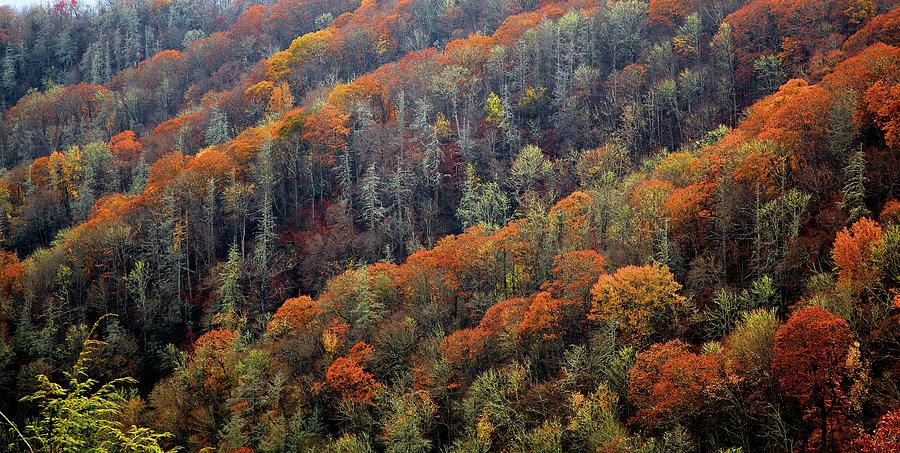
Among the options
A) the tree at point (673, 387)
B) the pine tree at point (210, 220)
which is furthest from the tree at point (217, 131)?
the tree at point (673, 387)

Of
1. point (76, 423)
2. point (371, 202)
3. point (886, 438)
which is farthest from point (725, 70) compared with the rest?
point (76, 423)

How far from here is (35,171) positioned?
411ft

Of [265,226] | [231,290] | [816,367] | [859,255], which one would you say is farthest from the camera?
[265,226]

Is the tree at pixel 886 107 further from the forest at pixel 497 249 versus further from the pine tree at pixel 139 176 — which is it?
the pine tree at pixel 139 176

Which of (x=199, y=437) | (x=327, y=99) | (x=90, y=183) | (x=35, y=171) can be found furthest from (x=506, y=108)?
(x=35, y=171)

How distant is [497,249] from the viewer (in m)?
71.1

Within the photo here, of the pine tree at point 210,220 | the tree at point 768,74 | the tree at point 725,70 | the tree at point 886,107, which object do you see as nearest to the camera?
the tree at point 886,107

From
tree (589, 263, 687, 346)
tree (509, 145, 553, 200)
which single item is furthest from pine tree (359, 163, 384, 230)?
tree (589, 263, 687, 346)

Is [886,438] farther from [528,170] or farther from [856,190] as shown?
[528,170]

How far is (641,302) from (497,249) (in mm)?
21566

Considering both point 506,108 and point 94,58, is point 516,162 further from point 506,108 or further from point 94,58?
point 94,58

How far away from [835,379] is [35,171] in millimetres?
142339

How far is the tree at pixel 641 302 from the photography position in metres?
52.8

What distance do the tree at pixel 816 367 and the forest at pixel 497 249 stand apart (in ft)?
0.59
